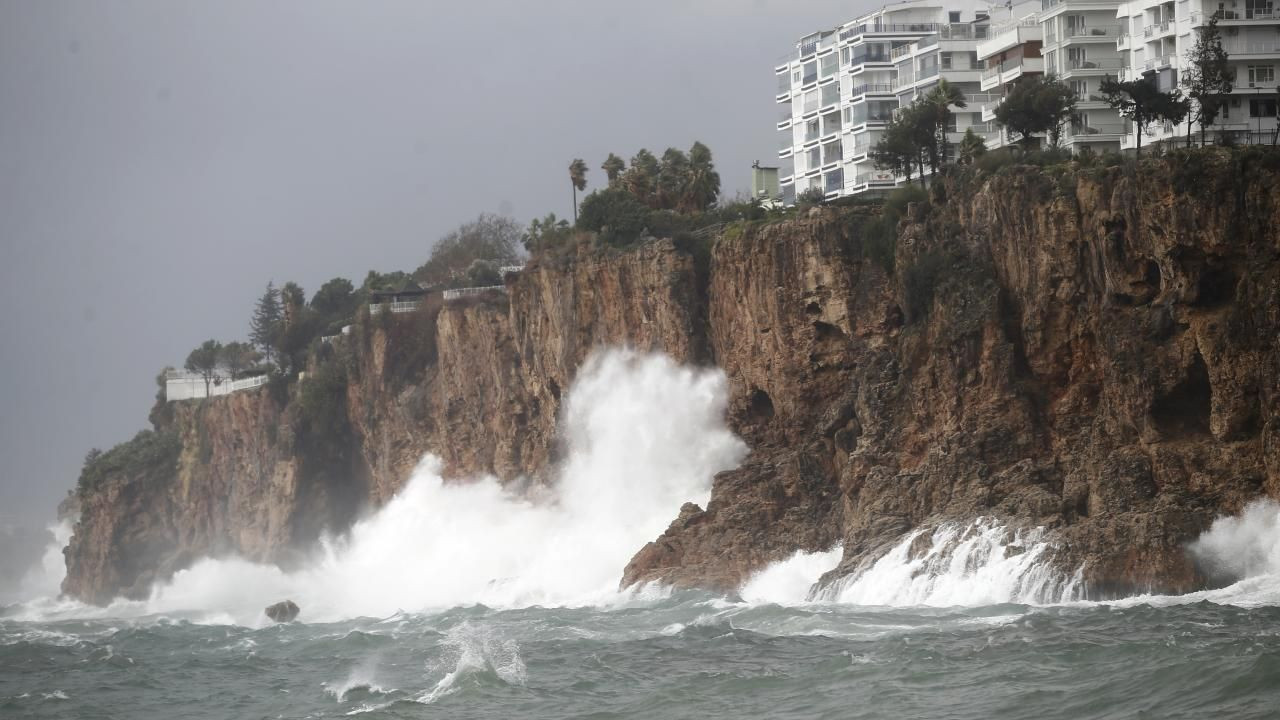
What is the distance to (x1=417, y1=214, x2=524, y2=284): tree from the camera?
100 metres

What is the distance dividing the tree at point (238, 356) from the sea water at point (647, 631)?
3952cm

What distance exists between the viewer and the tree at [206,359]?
112688mm

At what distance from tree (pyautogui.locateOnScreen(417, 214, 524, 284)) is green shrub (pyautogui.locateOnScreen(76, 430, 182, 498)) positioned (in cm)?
1747

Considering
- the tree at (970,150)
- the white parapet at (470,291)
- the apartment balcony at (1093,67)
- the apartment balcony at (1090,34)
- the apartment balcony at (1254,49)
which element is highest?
the apartment balcony at (1090,34)

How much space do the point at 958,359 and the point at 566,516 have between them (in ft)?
73.6

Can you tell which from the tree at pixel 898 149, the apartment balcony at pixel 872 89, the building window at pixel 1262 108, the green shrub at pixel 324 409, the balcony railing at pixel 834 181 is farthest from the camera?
the green shrub at pixel 324 409

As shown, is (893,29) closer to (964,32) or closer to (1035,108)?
(964,32)

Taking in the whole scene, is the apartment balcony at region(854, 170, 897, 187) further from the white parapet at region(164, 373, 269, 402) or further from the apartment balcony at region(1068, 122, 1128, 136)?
the white parapet at region(164, 373, 269, 402)

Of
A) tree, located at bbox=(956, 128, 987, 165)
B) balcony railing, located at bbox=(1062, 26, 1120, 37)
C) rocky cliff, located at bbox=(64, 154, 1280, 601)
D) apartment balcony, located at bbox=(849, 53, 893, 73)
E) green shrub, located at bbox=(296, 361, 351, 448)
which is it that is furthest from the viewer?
green shrub, located at bbox=(296, 361, 351, 448)

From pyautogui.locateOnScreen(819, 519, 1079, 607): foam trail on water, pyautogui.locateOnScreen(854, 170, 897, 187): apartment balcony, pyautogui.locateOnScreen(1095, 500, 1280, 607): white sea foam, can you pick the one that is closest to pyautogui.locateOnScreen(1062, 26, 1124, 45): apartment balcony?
pyautogui.locateOnScreen(854, 170, 897, 187): apartment balcony

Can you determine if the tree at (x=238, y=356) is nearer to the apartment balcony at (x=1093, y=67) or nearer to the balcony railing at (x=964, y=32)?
the balcony railing at (x=964, y=32)

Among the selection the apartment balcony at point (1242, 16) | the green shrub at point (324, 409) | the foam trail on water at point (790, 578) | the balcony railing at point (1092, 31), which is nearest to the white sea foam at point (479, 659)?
the foam trail on water at point (790, 578)

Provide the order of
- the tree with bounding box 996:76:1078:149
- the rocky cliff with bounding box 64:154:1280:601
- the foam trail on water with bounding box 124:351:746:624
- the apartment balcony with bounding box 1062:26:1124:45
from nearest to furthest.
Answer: the rocky cliff with bounding box 64:154:1280:601
the tree with bounding box 996:76:1078:149
the foam trail on water with bounding box 124:351:746:624
the apartment balcony with bounding box 1062:26:1124:45

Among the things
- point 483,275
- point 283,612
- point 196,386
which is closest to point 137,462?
point 196,386
